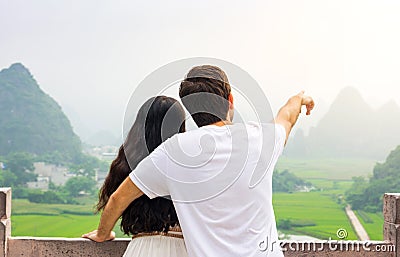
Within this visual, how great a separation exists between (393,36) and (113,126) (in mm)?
4828

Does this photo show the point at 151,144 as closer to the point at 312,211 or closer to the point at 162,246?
the point at 162,246

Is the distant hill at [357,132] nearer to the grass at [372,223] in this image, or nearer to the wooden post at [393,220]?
the grass at [372,223]

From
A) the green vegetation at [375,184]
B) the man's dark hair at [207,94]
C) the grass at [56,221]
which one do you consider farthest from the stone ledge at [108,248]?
the green vegetation at [375,184]

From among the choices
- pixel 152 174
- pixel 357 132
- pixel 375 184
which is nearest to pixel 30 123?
pixel 357 132

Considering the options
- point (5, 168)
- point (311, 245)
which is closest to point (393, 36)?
point (5, 168)

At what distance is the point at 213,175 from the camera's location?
1.45 meters

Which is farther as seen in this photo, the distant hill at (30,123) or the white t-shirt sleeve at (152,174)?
the distant hill at (30,123)

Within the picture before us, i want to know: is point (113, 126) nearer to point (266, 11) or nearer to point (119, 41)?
point (119, 41)

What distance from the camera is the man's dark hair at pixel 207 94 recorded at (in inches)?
57.0

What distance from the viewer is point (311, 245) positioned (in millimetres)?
2166

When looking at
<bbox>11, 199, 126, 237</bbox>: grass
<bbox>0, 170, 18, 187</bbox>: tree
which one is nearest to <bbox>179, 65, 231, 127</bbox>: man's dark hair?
<bbox>11, 199, 126, 237</bbox>: grass

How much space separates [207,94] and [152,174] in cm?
24

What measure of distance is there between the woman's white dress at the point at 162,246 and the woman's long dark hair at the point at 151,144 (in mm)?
24

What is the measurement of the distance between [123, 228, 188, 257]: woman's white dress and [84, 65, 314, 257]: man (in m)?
0.20
